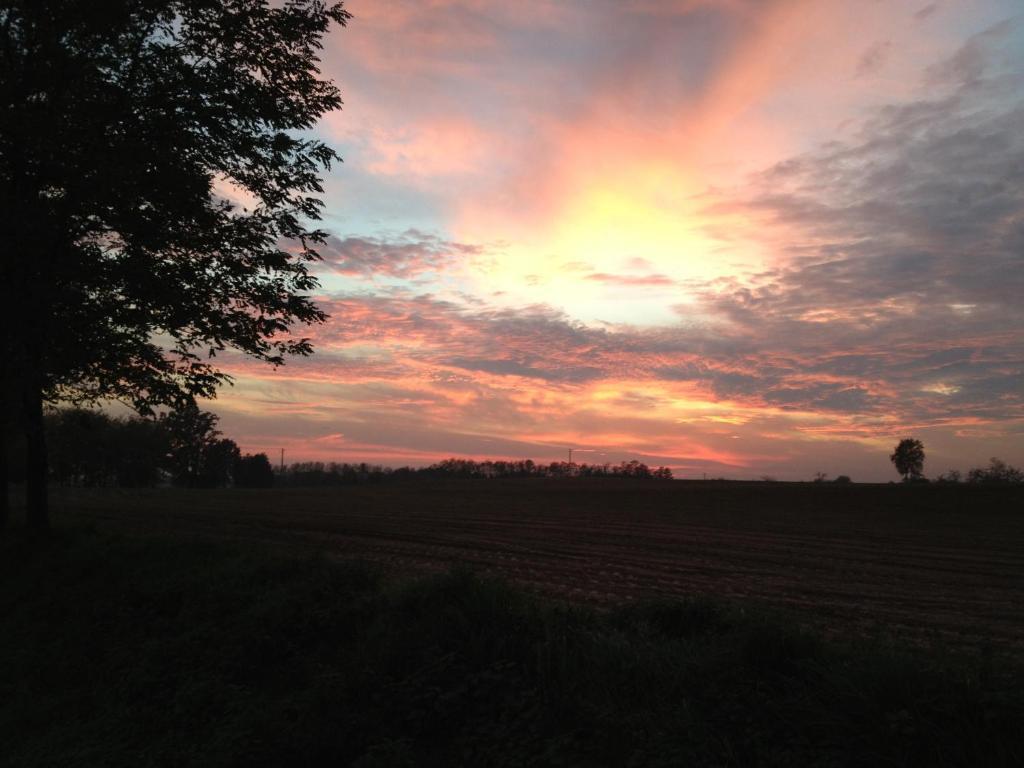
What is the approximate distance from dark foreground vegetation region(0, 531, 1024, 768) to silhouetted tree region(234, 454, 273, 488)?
127 m

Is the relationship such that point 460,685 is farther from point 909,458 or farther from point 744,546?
point 909,458

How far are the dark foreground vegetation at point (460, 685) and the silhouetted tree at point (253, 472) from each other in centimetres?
12695

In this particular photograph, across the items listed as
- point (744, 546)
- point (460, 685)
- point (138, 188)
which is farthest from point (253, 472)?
point (460, 685)

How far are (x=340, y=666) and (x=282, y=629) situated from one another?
1396mm

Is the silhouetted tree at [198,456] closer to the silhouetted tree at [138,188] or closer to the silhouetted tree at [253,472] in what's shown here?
the silhouetted tree at [253,472]

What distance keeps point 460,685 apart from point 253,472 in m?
133

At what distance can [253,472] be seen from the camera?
Answer: 418 ft

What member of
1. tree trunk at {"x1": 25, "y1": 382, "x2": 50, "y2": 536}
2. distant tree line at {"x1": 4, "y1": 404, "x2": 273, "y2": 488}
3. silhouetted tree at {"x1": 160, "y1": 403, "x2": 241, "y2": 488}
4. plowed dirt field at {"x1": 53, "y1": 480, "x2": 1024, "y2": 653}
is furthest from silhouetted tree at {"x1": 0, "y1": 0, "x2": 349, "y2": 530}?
silhouetted tree at {"x1": 160, "y1": 403, "x2": 241, "y2": 488}

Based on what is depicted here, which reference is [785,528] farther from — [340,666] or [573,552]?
[340,666]

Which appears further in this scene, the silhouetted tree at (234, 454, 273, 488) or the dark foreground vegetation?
the silhouetted tree at (234, 454, 273, 488)

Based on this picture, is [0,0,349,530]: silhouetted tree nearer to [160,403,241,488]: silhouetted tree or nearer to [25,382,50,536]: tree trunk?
[25,382,50,536]: tree trunk

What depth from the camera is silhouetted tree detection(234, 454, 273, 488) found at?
415 ft

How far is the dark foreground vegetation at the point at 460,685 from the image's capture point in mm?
4102

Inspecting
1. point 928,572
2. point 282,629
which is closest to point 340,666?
point 282,629
